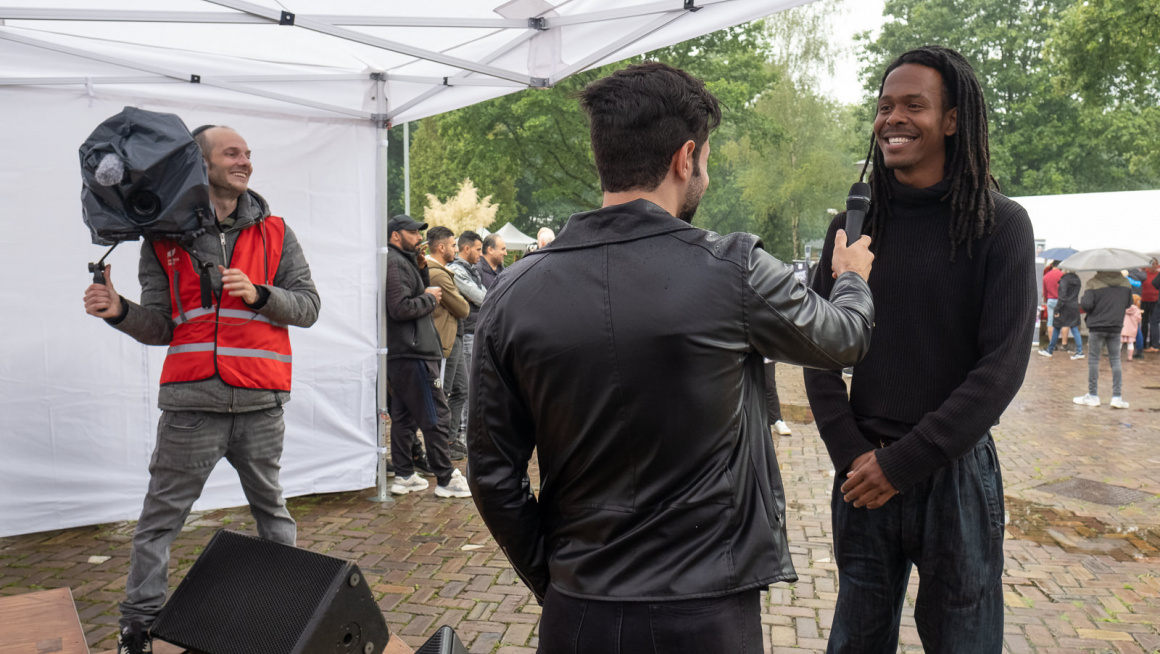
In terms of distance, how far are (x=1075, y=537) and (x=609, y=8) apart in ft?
14.8

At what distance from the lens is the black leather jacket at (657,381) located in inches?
63.9

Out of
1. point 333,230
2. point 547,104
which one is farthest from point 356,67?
point 547,104

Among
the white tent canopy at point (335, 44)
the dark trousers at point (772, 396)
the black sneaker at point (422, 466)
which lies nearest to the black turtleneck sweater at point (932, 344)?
the white tent canopy at point (335, 44)

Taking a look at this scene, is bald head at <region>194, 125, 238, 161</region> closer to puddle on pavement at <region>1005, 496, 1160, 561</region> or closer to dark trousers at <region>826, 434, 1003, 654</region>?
dark trousers at <region>826, 434, 1003, 654</region>

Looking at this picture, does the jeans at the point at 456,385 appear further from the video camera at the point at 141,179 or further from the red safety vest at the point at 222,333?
the video camera at the point at 141,179

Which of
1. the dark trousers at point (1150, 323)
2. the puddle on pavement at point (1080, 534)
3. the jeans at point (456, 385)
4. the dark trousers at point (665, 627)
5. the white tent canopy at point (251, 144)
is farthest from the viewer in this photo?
the dark trousers at point (1150, 323)

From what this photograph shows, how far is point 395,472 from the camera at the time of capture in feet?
22.3

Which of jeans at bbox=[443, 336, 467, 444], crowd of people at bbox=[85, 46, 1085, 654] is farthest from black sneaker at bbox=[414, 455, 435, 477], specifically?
crowd of people at bbox=[85, 46, 1085, 654]

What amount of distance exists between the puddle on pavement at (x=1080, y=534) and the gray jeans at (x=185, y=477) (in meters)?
4.63

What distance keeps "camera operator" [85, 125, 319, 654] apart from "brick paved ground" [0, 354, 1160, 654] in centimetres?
88

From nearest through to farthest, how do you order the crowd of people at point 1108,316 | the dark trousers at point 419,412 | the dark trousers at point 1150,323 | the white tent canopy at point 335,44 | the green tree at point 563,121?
the white tent canopy at point 335,44 → the dark trousers at point 419,412 → the crowd of people at point 1108,316 → the dark trousers at point 1150,323 → the green tree at point 563,121

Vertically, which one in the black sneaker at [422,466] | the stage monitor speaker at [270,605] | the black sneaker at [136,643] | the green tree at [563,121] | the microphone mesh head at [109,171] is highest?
the green tree at [563,121]

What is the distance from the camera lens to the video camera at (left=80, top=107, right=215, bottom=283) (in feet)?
10.3

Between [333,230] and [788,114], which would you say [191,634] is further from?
[788,114]
